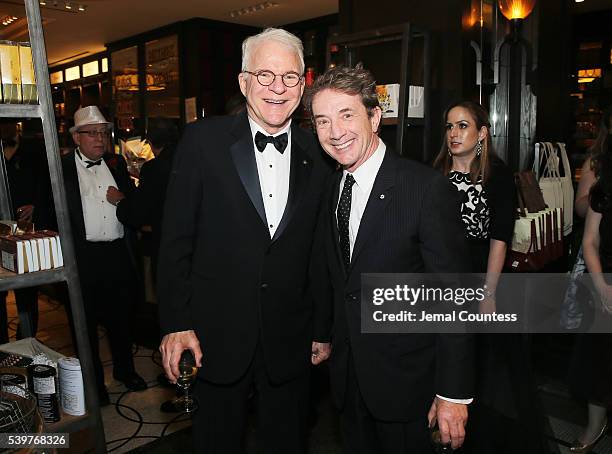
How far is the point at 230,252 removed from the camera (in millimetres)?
1732

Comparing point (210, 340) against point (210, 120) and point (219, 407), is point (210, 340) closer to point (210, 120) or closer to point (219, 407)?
point (219, 407)

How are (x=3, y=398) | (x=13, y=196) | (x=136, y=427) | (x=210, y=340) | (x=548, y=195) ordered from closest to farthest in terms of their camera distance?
(x=3, y=398) → (x=210, y=340) → (x=136, y=427) → (x=13, y=196) → (x=548, y=195)

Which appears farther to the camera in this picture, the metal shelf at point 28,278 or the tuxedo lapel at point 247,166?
the tuxedo lapel at point 247,166

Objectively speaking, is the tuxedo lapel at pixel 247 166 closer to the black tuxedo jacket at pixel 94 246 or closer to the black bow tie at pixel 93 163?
the black tuxedo jacket at pixel 94 246

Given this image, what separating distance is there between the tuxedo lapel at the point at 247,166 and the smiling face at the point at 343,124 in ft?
0.80

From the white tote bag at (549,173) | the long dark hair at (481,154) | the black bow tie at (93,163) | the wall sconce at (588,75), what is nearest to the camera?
the long dark hair at (481,154)

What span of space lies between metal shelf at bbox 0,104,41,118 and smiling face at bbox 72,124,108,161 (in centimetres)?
187

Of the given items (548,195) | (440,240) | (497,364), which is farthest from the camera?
(548,195)

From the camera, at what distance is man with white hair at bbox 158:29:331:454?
1.71 m

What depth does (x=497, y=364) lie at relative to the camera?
2.82m

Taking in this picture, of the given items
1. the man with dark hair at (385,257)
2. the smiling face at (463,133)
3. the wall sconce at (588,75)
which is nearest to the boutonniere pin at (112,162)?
the smiling face at (463,133)

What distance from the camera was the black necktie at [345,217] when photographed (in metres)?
1.70

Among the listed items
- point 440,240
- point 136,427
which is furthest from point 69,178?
point 440,240

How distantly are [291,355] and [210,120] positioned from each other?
0.84 meters
